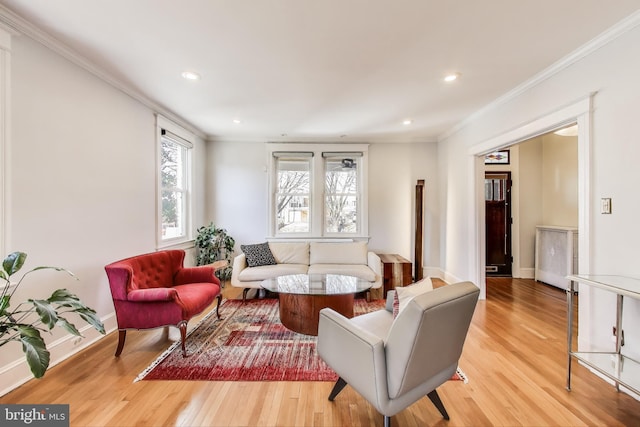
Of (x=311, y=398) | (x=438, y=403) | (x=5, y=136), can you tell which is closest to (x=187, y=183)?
(x=5, y=136)

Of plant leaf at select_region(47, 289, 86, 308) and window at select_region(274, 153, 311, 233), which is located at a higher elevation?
window at select_region(274, 153, 311, 233)

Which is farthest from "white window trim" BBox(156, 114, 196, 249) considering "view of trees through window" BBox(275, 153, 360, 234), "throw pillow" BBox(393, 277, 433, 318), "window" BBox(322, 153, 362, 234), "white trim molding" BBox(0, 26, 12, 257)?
"throw pillow" BBox(393, 277, 433, 318)

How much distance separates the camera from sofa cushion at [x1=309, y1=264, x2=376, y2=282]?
367cm

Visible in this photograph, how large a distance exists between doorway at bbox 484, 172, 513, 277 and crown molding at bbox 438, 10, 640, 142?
2059 millimetres

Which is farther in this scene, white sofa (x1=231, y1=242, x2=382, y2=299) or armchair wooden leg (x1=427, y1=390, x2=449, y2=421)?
white sofa (x1=231, y1=242, x2=382, y2=299)

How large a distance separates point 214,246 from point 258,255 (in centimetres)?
90

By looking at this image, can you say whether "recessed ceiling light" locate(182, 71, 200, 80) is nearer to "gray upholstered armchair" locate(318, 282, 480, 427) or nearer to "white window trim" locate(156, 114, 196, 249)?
"white window trim" locate(156, 114, 196, 249)

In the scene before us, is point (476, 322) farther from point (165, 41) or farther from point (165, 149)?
point (165, 149)

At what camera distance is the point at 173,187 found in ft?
13.1

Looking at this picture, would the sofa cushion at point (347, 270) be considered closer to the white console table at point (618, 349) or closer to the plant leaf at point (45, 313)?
the white console table at point (618, 349)

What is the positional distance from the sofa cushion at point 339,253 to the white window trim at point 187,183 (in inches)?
78.2

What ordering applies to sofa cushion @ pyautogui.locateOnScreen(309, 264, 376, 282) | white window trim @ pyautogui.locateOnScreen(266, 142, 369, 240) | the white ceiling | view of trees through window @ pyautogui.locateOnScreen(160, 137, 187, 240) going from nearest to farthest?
the white ceiling < sofa cushion @ pyautogui.locateOnScreen(309, 264, 376, 282) < view of trees through window @ pyautogui.locateOnScreen(160, 137, 187, 240) < white window trim @ pyautogui.locateOnScreen(266, 142, 369, 240)

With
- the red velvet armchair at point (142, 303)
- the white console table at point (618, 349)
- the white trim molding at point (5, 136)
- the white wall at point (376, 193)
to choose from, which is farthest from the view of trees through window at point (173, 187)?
the white console table at point (618, 349)

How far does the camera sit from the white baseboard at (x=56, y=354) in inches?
71.7
